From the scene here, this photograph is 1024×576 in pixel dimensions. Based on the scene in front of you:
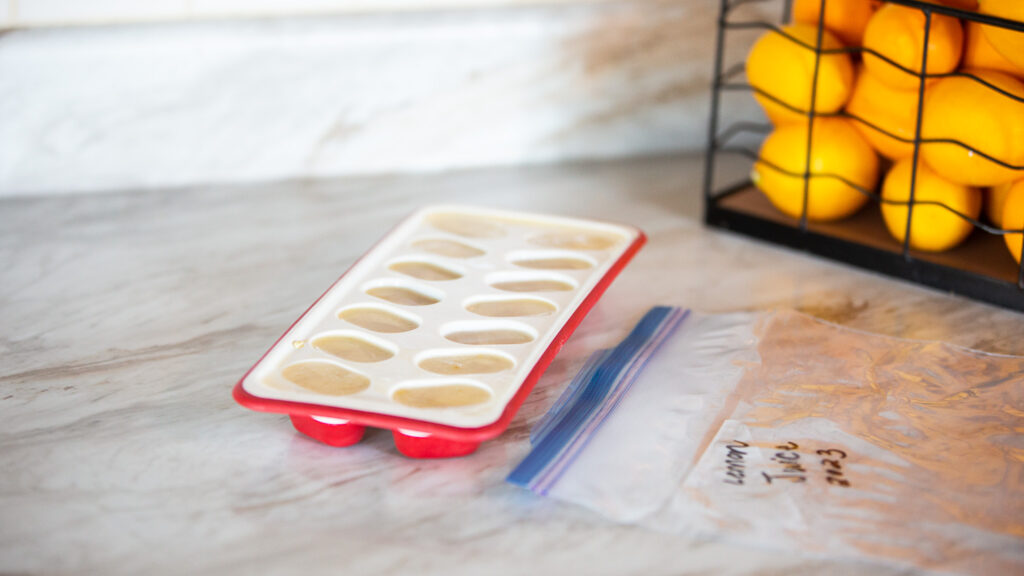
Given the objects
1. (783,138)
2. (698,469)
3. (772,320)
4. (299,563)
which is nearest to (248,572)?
(299,563)

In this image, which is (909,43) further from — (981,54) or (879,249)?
(879,249)

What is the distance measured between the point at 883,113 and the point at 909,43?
0.06 meters

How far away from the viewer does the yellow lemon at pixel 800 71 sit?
2.34 ft

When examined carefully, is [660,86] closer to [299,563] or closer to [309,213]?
[309,213]

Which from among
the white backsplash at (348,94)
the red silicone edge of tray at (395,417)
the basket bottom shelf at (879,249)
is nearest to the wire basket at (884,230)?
the basket bottom shelf at (879,249)

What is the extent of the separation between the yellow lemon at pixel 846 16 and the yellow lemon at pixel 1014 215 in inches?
6.5

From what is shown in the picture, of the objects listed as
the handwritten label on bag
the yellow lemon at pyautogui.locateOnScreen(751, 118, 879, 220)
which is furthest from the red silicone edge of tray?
the yellow lemon at pyautogui.locateOnScreen(751, 118, 879, 220)

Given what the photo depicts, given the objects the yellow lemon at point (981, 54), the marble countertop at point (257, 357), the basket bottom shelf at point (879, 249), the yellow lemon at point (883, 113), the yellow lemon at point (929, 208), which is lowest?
the marble countertop at point (257, 357)

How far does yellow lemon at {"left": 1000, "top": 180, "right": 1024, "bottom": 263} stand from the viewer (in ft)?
2.10

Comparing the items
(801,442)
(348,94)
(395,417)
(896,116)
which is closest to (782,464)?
(801,442)

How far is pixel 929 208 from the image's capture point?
0.69 m

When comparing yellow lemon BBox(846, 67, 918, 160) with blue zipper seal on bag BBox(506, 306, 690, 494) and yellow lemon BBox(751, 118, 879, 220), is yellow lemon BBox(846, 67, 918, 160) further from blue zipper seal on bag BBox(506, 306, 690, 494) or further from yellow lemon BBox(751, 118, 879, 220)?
blue zipper seal on bag BBox(506, 306, 690, 494)

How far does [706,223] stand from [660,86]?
188 millimetres

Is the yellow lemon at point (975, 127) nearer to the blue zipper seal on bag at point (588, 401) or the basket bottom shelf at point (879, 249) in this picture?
the basket bottom shelf at point (879, 249)
